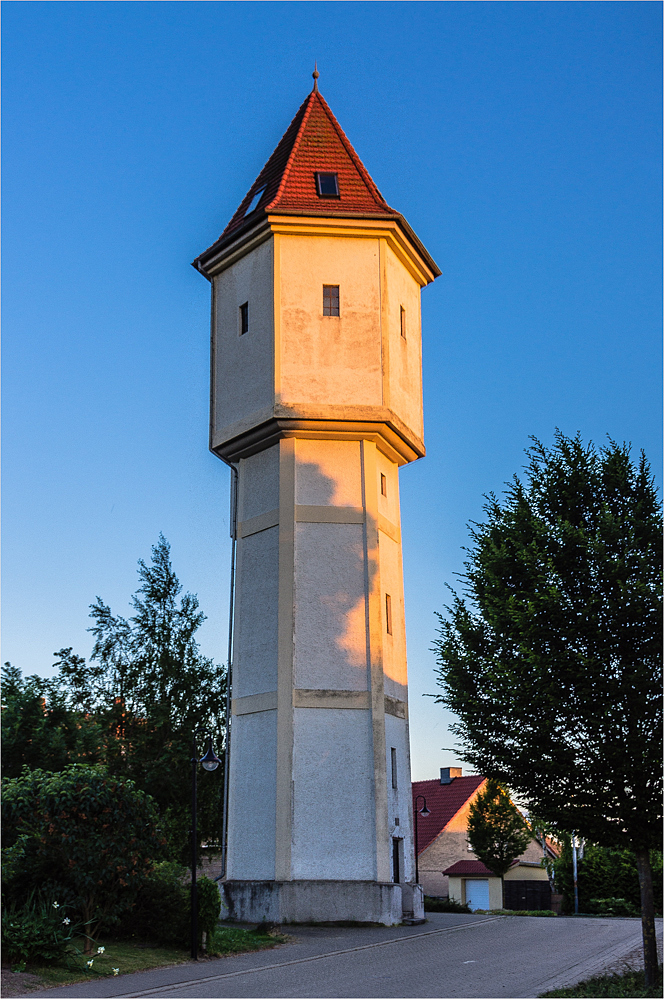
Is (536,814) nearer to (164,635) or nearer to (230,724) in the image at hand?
(230,724)

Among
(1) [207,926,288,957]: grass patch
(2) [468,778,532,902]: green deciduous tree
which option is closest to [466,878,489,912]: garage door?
(2) [468,778,532,902]: green deciduous tree

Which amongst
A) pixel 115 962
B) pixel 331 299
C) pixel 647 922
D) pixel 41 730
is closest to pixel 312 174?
pixel 331 299

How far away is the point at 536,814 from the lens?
48.4 ft

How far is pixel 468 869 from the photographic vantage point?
1705 inches

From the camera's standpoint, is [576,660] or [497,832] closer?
[576,660]

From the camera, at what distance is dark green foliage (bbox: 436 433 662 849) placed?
13.6 m

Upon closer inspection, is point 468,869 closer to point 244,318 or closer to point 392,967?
point 244,318

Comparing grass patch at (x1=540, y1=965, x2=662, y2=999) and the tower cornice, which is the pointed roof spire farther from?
grass patch at (x1=540, y1=965, x2=662, y2=999)

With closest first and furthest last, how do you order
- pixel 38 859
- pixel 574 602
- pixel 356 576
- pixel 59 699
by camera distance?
1. pixel 574 602
2. pixel 38 859
3. pixel 356 576
4. pixel 59 699

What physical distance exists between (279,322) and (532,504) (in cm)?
1268

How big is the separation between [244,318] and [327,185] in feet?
16.0

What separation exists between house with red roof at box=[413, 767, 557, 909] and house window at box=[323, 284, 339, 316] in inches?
873

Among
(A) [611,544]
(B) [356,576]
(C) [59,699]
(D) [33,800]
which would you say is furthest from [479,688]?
(C) [59,699]

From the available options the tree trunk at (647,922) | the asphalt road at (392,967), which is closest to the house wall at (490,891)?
the asphalt road at (392,967)
